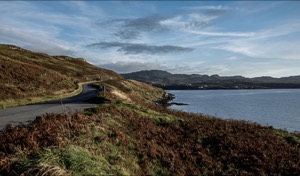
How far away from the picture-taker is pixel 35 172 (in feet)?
29.7

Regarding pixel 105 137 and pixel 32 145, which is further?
pixel 105 137

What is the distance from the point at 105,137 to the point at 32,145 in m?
4.32

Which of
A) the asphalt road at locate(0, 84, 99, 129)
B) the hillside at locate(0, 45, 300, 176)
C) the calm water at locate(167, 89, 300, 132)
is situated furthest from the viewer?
the calm water at locate(167, 89, 300, 132)

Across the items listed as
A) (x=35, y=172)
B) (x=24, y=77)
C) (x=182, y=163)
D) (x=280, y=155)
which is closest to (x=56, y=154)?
(x=35, y=172)

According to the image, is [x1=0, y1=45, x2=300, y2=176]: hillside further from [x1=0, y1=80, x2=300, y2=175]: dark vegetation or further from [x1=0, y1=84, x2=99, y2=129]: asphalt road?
[x1=0, y1=84, x2=99, y2=129]: asphalt road

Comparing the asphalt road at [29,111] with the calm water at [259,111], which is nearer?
the asphalt road at [29,111]

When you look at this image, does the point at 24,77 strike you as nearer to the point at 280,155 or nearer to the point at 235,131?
the point at 235,131

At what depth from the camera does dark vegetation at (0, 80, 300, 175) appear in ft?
33.6

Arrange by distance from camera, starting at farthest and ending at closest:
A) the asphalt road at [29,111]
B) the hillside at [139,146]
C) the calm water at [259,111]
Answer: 1. the calm water at [259,111]
2. the asphalt road at [29,111]
3. the hillside at [139,146]

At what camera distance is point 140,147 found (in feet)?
54.4

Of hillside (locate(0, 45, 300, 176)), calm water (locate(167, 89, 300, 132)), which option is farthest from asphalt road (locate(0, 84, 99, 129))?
calm water (locate(167, 89, 300, 132))

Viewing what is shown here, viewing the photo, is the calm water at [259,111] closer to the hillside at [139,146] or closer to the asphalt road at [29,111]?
the hillside at [139,146]

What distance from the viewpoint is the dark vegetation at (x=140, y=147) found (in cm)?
1024

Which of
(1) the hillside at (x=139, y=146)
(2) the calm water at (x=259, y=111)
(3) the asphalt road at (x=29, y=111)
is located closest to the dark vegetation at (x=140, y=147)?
(1) the hillside at (x=139, y=146)
